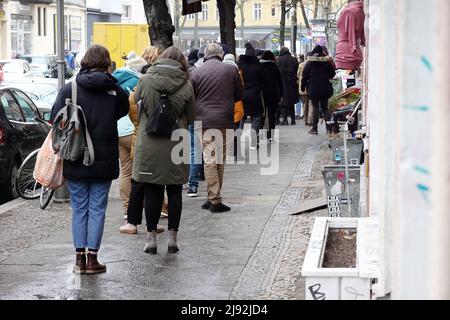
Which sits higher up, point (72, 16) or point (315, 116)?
point (72, 16)

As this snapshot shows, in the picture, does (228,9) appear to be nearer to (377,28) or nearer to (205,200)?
(205,200)

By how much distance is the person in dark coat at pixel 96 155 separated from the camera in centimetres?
784

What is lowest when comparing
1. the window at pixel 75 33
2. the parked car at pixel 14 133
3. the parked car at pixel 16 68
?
the parked car at pixel 14 133

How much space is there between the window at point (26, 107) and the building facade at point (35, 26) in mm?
42077

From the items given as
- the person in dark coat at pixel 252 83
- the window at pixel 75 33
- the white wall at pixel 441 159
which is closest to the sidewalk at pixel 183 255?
the white wall at pixel 441 159

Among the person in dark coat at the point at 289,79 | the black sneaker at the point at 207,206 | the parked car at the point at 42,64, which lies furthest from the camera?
the parked car at the point at 42,64

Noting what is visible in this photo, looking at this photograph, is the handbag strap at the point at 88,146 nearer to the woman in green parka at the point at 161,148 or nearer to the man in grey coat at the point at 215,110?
the woman in green parka at the point at 161,148

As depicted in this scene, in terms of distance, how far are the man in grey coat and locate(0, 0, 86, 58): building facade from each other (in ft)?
150

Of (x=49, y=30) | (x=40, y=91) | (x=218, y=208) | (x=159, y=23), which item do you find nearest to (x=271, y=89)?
(x=40, y=91)

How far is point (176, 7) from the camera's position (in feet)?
223

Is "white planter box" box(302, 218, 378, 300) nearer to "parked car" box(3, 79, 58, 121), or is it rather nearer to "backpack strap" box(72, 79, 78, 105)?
"backpack strap" box(72, 79, 78, 105)
